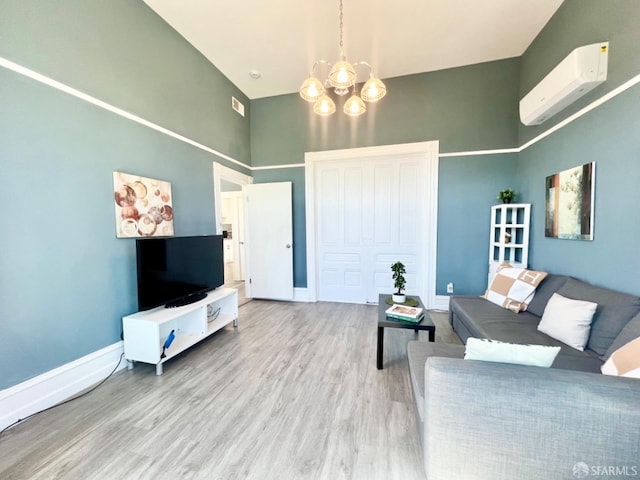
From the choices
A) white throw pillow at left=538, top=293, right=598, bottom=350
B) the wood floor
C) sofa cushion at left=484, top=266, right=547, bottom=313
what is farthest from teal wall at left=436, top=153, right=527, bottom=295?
the wood floor

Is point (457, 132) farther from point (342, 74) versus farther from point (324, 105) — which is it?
point (342, 74)

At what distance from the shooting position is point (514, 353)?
1.02 metres

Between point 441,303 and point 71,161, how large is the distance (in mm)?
4288

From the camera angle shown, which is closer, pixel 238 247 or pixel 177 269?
pixel 177 269

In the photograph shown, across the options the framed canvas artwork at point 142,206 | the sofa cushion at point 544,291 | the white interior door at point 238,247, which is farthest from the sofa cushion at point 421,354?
the white interior door at point 238,247

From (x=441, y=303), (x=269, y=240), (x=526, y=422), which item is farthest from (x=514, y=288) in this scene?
(x=269, y=240)

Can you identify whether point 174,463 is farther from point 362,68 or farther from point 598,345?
point 362,68

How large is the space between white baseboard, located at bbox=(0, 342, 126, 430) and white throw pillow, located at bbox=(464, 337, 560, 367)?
2643mm

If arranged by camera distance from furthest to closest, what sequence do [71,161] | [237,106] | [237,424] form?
[237,106], [71,161], [237,424]

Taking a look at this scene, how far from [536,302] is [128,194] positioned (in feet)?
12.4

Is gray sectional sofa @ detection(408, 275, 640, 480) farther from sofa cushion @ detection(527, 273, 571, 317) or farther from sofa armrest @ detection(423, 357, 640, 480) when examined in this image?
sofa cushion @ detection(527, 273, 571, 317)

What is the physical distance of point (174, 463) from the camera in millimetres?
1299

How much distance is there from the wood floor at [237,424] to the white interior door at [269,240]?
65.2 inches

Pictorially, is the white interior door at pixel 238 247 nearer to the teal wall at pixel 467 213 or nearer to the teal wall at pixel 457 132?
the teal wall at pixel 457 132
